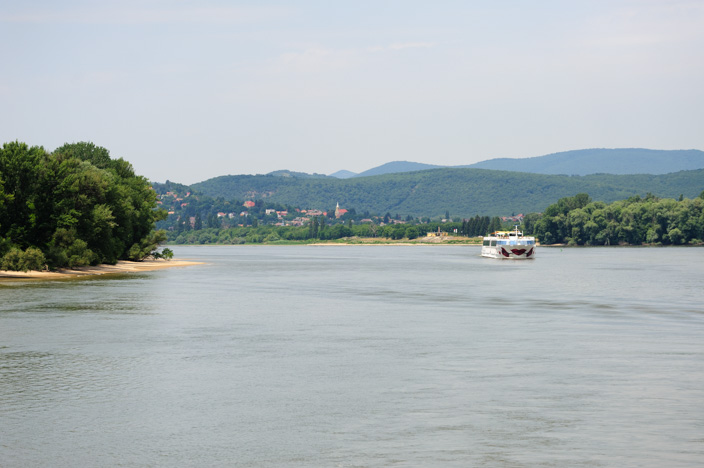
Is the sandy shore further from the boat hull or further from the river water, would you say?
the boat hull

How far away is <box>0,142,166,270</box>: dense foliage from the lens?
99250 mm

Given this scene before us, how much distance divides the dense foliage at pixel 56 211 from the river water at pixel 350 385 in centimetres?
3873

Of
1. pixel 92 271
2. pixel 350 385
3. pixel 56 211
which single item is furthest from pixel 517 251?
pixel 350 385

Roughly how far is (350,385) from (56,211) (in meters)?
83.5

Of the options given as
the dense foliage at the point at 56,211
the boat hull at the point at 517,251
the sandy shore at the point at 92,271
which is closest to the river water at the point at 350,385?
the sandy shore at the point at 92,271

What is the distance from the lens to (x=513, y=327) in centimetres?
5094

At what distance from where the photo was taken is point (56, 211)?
105m

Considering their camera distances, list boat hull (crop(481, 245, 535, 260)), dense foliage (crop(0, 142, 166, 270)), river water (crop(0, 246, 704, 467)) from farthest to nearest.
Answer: boat hull (crop(481, 245, 535, 260)) → dense foliage (crop(0, 142, 166, 270)) → river water (crop(0, 246, 704, 467))

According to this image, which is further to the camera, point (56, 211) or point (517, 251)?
point (517, 251)

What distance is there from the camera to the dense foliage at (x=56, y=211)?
3907 inches

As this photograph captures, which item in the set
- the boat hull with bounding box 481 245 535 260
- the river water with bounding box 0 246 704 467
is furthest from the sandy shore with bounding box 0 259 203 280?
the boat hull with bounding box 481 245 535 260

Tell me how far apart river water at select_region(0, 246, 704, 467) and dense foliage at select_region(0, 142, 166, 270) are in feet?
127

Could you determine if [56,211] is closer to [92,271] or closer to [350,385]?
[92,271]

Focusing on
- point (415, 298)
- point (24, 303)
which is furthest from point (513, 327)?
point (24, 303)
